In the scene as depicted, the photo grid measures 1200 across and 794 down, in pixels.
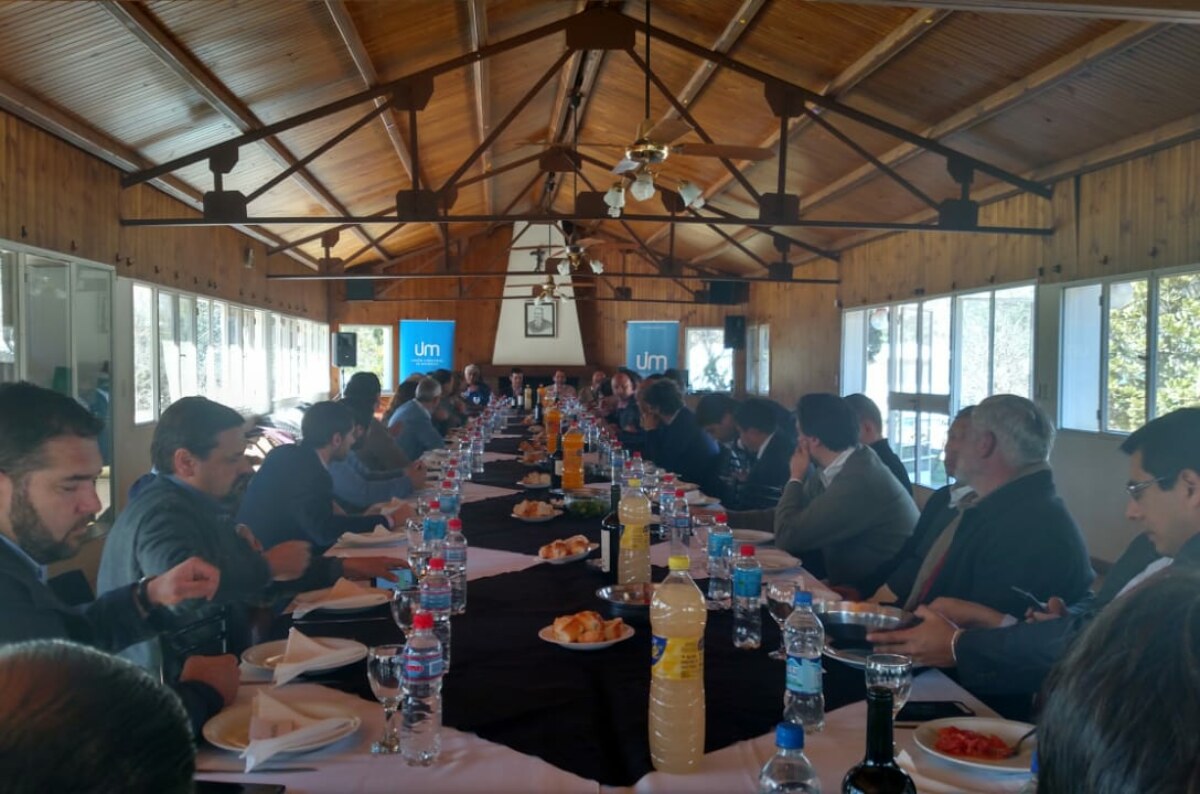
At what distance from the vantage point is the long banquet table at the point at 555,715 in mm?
1578

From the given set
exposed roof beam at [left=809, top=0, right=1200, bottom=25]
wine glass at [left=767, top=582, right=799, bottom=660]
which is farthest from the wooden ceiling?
wine glass at [left=767, top=582, right=799, bottom=660]

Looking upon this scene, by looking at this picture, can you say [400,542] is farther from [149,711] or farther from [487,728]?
[149,711]

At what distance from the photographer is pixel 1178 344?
6582 millimetres

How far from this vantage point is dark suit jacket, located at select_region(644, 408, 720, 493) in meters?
6.09

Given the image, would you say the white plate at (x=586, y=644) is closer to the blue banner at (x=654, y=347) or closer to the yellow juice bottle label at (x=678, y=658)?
the yellow juice bottle label at (x=678, y=658)

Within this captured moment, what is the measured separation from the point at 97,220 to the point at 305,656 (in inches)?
272

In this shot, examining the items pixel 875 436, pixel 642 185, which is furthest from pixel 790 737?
pixel 642 185

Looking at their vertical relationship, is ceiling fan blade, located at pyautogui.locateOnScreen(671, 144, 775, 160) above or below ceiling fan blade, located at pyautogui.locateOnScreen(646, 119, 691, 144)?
below

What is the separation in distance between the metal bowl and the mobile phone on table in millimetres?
180

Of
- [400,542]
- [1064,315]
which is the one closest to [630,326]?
[1064,315]

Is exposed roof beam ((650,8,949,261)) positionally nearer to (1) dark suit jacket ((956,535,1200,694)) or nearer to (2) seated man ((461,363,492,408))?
(1) dark suit jacket ((956,535,1200,694))

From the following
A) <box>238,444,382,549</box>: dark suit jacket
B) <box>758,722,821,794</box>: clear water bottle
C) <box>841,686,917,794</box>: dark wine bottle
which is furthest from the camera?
<box>238,444,382,549</box>: dark suit jacket

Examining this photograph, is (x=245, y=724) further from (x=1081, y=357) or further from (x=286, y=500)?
(x=1081, y=357)

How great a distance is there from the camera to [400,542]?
3775 millimetres
